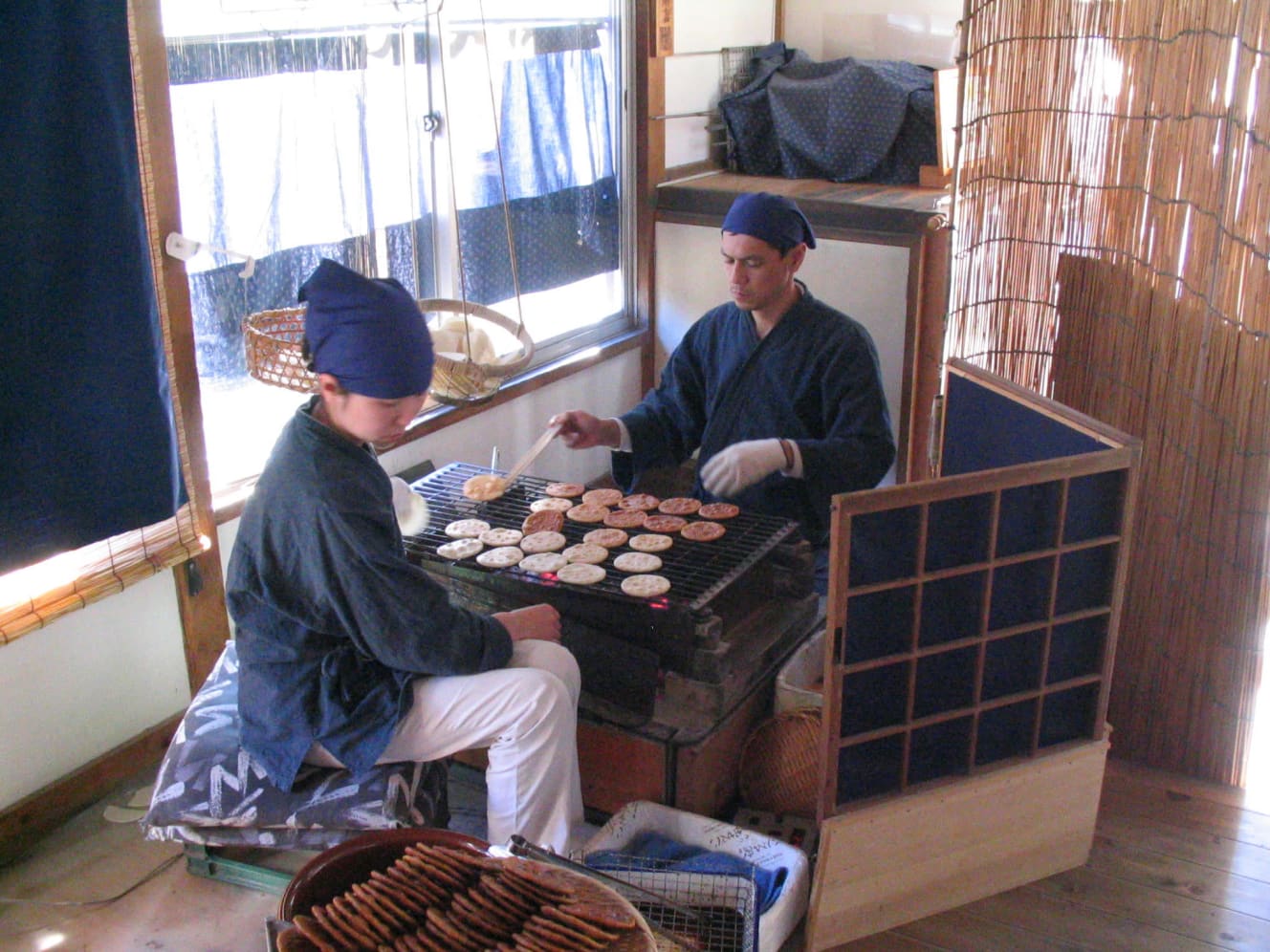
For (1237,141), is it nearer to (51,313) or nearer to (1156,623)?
(1156,623)

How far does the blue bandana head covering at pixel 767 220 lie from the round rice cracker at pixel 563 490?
2.38 feet

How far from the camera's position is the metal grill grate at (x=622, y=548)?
98.2 inches

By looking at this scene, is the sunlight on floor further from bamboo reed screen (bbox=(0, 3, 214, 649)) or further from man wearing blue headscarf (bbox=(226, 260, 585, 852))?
bamboo reed screen (bbox=(0, 3, 214, 649))

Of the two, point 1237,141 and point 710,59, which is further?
point 710,59

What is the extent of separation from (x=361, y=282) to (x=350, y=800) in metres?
0.96

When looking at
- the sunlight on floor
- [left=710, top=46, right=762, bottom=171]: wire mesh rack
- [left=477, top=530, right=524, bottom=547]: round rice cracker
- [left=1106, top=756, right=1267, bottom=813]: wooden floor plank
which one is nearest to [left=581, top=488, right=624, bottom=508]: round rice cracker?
[left=477, top=530, right=524, bottom=547]: round rice cracker

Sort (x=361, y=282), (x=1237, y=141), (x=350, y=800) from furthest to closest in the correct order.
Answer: (x=1237, y=141)
(x=350, y=800)
(x=361, y=282)

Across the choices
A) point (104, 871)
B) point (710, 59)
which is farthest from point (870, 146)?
point (104, 871)

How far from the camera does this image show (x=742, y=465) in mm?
2822

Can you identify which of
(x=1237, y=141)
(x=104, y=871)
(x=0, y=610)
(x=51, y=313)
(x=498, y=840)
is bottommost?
(x=104, y=871)

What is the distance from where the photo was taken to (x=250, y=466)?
121 inches

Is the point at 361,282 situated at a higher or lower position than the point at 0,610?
higher

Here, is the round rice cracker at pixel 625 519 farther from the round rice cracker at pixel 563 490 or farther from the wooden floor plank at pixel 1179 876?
the wooden floor plank at pixel 1179 876

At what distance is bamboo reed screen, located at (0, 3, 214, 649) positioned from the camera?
248cm
